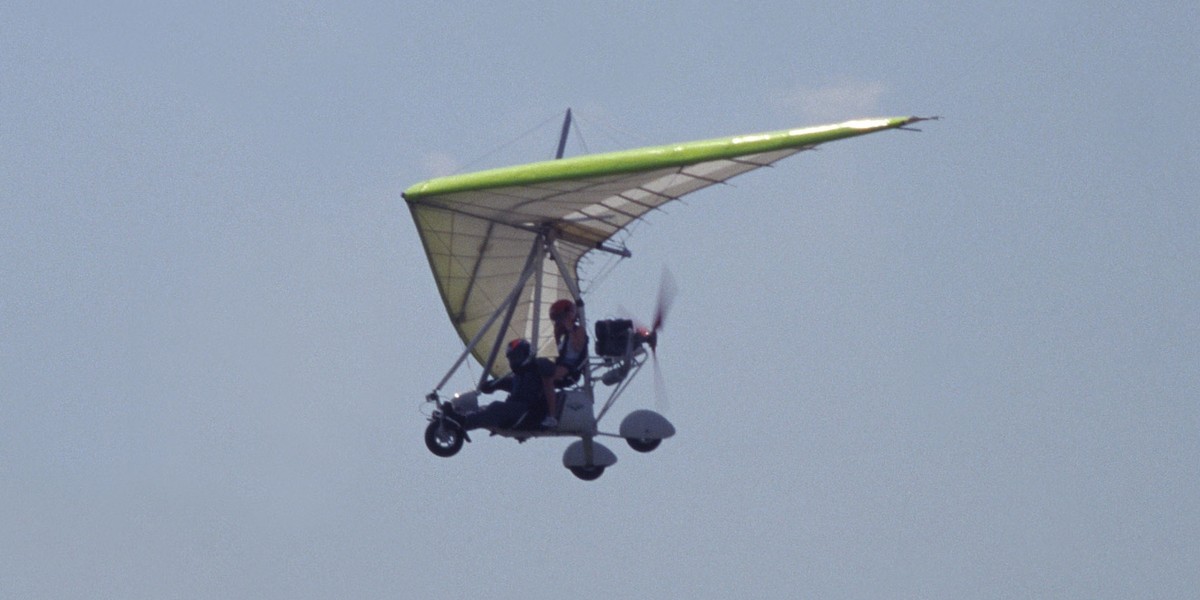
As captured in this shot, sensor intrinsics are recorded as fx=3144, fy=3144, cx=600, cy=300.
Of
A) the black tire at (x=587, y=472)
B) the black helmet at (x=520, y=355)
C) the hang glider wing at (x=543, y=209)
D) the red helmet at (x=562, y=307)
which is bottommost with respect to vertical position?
the black tire at (x=587, y=472)

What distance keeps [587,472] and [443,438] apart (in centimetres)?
199

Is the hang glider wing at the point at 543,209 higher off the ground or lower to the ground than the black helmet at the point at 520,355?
higher

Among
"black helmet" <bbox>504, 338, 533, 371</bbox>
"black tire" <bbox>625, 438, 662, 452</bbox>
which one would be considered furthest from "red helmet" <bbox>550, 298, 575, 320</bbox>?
"black tire" <bbox>625, 438, 662, 452</bbox>

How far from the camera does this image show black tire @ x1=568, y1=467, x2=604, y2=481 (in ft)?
131

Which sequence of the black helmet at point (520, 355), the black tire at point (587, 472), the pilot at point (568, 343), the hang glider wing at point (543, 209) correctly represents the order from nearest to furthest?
the hang glider wing at point (543, 209)
the black helmet at point (520, 355)
the pilot at point (568, 343)
the black tire at point (587, 472)

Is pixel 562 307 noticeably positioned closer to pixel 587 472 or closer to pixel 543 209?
pixel 543 209

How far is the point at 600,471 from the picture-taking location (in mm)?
40125

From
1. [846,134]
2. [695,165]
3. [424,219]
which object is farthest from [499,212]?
[846,134]

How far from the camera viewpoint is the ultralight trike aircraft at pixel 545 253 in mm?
37562

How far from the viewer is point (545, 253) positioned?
132ft

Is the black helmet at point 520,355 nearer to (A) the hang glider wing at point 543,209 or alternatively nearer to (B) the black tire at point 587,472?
(A) the hang glider wing at point 543,209

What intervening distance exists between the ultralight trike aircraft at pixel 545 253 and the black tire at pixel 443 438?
13 millimetres

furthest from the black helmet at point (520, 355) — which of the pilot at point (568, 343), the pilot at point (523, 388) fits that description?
the pilot at point (568, 343)

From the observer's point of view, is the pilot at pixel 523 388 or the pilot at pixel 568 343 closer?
the pilot at pixel 523 388
